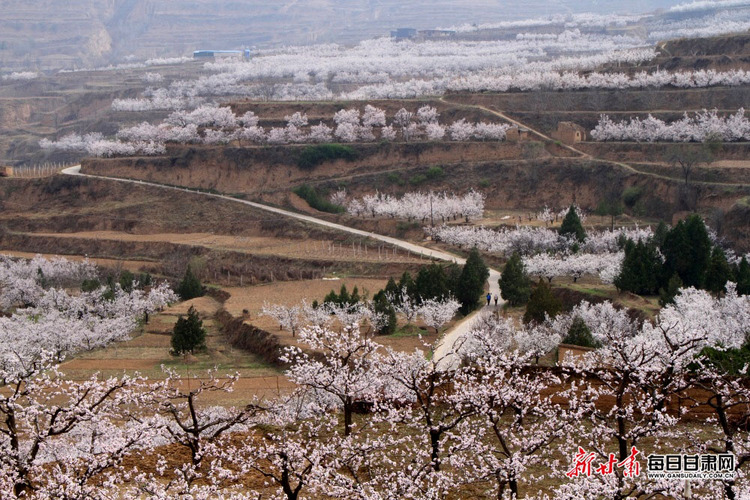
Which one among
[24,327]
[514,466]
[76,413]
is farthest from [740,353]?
[24,327]

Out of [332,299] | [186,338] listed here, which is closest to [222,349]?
[186,338]

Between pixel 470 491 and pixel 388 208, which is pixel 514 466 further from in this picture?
pixel 388 208

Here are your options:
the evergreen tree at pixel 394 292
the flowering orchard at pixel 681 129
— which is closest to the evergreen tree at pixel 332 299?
the evergreen tree at pixel 394 292

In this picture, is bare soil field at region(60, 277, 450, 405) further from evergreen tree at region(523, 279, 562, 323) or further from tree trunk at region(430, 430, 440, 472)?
tree trunk at region(430, 430, 440, 472)

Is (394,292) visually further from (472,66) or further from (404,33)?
(404,33)

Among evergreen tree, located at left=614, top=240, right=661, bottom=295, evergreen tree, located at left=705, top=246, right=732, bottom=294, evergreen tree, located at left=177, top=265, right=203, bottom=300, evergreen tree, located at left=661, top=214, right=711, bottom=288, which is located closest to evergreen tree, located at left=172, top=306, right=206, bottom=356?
evergreen tree, located at left=177, top=265, right=203, bottom=300

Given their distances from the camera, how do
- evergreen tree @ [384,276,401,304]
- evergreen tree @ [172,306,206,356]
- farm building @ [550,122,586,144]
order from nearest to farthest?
evergreen tree @ [172,306,206,356] < evergreen tree @ [384,276,401,304] < farm building @ [550,122,586,144]

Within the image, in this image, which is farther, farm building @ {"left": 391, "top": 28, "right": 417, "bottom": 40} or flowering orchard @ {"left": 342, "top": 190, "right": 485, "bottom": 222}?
farm building @ {"left": 391, "top": 28, "right": 417, "bottom": 40}
